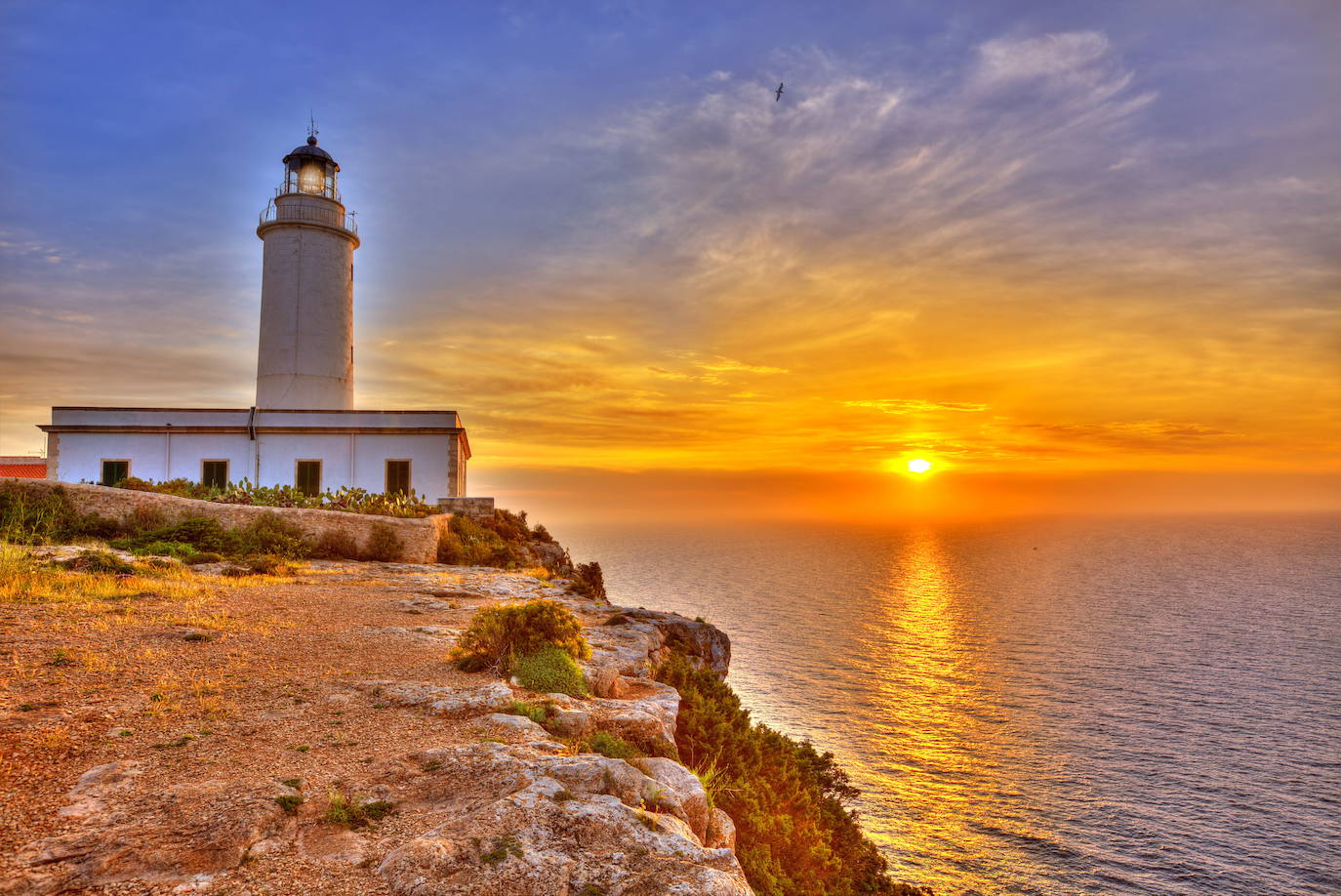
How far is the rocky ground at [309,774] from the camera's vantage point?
378cm

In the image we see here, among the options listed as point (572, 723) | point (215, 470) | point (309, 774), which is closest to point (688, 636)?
point (572, 723)

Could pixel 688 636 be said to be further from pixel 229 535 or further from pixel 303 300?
pixel 303 300

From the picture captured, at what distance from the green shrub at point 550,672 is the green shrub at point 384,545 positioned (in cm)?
1102

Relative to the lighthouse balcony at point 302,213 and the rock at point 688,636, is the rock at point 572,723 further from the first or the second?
the lighthouse balcony at point 302,213

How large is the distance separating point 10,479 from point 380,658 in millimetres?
14117

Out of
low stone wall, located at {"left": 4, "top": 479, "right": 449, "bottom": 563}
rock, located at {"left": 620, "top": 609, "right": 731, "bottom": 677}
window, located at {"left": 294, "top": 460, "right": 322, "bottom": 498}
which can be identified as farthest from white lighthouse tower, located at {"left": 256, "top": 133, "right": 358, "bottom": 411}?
rock, located at {"left": 620, "top": 609, "right": 731, "bottom": 677}

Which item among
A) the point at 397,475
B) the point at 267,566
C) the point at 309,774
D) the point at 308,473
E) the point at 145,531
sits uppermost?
the point at 308,473

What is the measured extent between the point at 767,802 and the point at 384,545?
1243 centimetres

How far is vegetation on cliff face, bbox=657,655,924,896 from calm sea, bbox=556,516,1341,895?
21.9ft

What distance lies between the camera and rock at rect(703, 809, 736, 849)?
5602 millimetres

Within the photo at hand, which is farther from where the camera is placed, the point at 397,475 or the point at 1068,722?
the point at 397,475

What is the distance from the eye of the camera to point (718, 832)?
575 cm

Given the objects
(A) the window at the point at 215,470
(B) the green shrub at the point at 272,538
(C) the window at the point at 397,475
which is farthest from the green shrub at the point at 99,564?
(A) the window at the point at 215,470

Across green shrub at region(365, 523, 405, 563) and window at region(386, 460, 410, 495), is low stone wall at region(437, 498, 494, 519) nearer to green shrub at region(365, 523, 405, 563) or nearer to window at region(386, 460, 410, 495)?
window at region(386, 460, 410, 495)
